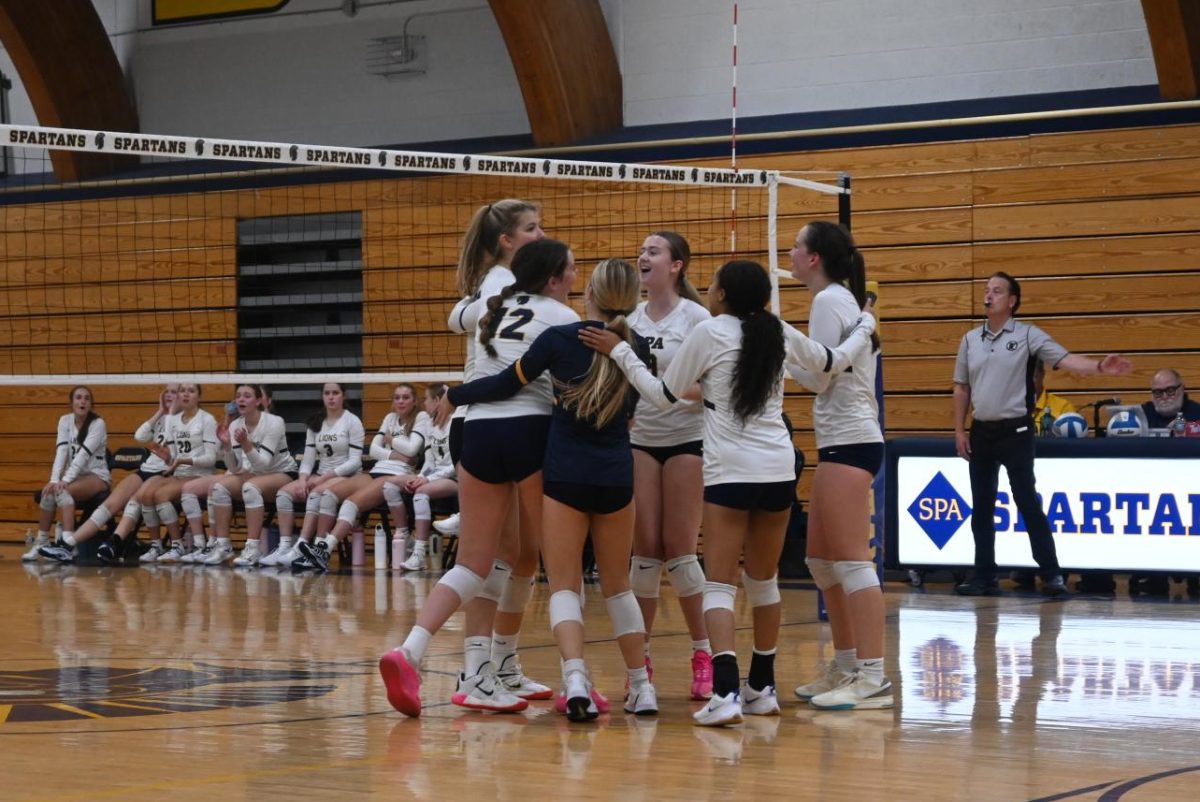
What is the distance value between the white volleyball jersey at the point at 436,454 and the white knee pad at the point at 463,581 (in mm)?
6875

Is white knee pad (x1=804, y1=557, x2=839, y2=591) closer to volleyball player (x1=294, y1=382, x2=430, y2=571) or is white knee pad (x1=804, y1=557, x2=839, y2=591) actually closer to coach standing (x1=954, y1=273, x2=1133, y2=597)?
coach standing (x1=954, y1=273, x2=1133, y2=597)

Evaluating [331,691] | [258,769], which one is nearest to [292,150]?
[331,691]

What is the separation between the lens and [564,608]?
4.82 meters

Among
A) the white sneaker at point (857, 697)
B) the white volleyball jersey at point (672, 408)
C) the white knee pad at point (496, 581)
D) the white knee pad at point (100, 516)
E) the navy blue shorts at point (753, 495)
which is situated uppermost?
the white volleyball jersey at point (672, 408)

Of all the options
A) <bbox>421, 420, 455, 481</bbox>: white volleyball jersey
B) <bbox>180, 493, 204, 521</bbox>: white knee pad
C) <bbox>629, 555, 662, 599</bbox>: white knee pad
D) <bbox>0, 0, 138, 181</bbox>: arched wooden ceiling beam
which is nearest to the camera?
<bbox>629, 555, 662, 599</bbox>: white knee pad

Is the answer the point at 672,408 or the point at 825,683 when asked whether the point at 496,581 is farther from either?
the point at 825,683

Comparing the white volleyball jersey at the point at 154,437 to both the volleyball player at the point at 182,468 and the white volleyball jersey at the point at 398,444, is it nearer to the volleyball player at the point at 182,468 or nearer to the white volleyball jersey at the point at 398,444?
the volleyball player at the point at 182,468

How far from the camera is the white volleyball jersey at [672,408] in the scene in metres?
5.29

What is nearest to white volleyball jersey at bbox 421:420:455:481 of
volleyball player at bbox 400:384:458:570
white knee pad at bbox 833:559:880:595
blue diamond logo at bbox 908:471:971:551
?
volleyball player at bbox 400:384:458:570

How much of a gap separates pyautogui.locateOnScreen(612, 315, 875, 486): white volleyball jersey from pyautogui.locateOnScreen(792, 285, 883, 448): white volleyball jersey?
24 centimetres

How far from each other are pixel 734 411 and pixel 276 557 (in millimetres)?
8105

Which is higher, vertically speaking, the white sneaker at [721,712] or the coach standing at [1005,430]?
the coach standing at [1005,430]

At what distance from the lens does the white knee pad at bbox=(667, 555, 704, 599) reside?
17.5ft

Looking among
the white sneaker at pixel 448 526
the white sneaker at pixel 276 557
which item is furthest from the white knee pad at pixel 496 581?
the white sneaker at pixel 276 557
